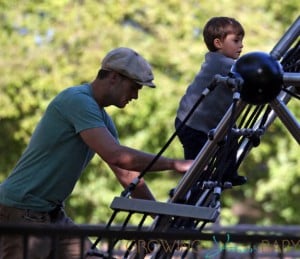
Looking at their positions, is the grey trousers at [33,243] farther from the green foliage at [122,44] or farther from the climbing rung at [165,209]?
the green foliage at [122,44]

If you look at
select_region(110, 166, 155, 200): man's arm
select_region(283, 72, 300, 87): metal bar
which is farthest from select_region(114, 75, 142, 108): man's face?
select_region(283, 72, 300, 87): metal bar

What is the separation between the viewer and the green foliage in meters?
14.2

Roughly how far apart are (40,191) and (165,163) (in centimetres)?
62

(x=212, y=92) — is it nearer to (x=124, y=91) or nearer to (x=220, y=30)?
(x=220, y=30)

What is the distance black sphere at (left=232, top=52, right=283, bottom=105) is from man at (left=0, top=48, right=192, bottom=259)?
2.14 feet

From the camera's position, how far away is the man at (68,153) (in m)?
5.02

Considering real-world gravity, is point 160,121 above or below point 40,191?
below

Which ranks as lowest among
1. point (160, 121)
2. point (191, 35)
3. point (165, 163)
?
point (160, 121)

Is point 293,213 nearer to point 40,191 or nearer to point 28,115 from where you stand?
point 28,115

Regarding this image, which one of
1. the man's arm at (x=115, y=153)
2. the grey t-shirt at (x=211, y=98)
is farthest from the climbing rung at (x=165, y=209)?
the grey t-shirt at (x=211, y=98)

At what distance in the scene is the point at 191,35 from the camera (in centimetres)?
1440

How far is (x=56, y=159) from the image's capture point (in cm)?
511

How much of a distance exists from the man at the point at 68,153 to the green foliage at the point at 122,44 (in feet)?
28.4

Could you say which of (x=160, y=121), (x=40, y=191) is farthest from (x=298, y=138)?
(x=160, y=121)
